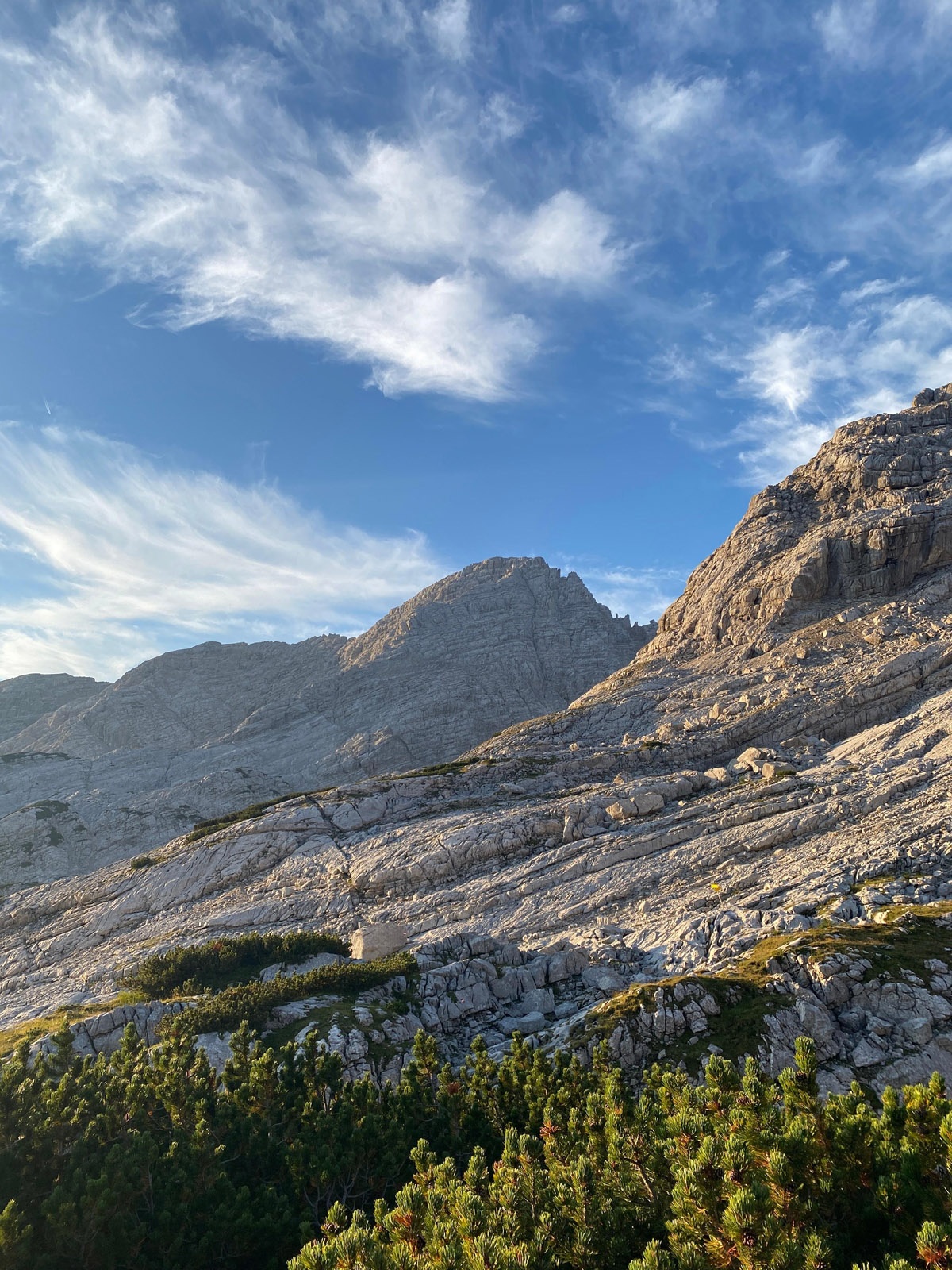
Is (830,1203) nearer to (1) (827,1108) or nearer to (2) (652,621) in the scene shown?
(1) (827,1108)

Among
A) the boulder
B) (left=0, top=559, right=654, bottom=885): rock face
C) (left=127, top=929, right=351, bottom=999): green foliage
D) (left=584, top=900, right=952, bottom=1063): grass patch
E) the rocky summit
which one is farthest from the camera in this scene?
(left=0, top=559, right=654, bottom=885): rock face

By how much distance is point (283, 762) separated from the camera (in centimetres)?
14175

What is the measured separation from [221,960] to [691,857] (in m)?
34.4

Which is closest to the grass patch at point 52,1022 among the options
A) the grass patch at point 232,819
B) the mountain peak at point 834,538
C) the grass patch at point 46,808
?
the grass patch at point 232,819

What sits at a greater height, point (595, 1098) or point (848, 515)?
point (848, 515)

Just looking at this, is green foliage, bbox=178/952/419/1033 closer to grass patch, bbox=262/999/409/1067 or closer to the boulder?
grass patch, bbox=262/999/409/1067

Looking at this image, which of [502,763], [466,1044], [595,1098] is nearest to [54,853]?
[502,763]

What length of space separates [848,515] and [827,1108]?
112 metres

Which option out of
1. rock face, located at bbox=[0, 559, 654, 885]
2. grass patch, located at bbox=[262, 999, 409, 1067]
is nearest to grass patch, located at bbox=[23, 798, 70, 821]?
rock face, located at bbox=[0, 559, 654, 885]

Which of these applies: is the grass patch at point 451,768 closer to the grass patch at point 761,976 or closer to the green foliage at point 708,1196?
the grass patch at point 761,976

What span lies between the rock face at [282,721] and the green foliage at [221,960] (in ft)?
207

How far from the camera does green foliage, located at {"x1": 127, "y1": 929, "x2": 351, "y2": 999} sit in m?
44.5

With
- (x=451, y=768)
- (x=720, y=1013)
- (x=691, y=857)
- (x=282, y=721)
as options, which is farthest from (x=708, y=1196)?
(x=282, y=721)

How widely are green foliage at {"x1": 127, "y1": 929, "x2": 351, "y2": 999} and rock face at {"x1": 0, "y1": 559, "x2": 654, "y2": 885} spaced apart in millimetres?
63243
